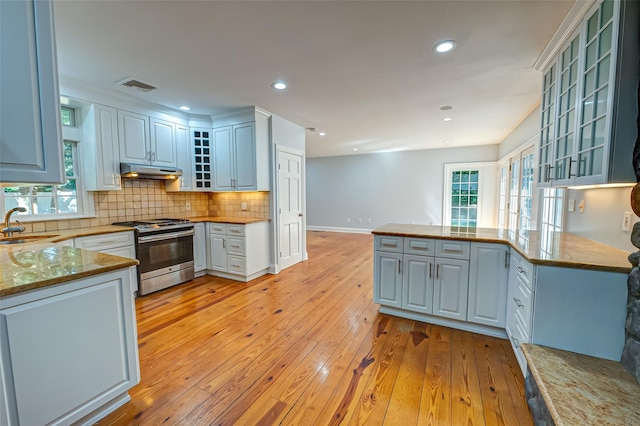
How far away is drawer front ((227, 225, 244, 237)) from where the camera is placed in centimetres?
368

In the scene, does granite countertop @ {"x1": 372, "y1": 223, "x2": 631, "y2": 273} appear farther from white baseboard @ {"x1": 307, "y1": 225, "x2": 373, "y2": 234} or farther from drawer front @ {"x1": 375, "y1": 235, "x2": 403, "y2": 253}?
white baseboard @ {"x1": 307, "y1": 225, "x2": 373, "y2": 234}

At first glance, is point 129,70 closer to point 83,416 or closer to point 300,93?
point 300,93

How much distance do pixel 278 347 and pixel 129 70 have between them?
293cm

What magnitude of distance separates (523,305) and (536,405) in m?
0.61

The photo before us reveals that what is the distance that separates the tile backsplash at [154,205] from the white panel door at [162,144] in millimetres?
415

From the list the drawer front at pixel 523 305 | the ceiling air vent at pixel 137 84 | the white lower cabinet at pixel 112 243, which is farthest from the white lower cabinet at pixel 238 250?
the drawer front at pixel 523 305

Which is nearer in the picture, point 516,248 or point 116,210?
point 516,248

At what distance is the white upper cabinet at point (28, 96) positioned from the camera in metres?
1.11

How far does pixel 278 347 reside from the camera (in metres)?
2.18

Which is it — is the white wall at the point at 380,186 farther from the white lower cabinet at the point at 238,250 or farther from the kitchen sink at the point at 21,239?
the kitchen sink at the point at 21,239

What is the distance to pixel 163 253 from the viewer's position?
3365 millimetres

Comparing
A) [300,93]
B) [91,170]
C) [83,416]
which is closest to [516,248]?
[300,93]

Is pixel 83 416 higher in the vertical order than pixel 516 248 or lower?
lower

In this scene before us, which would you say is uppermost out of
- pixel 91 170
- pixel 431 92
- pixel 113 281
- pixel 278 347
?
pixel 431 92
